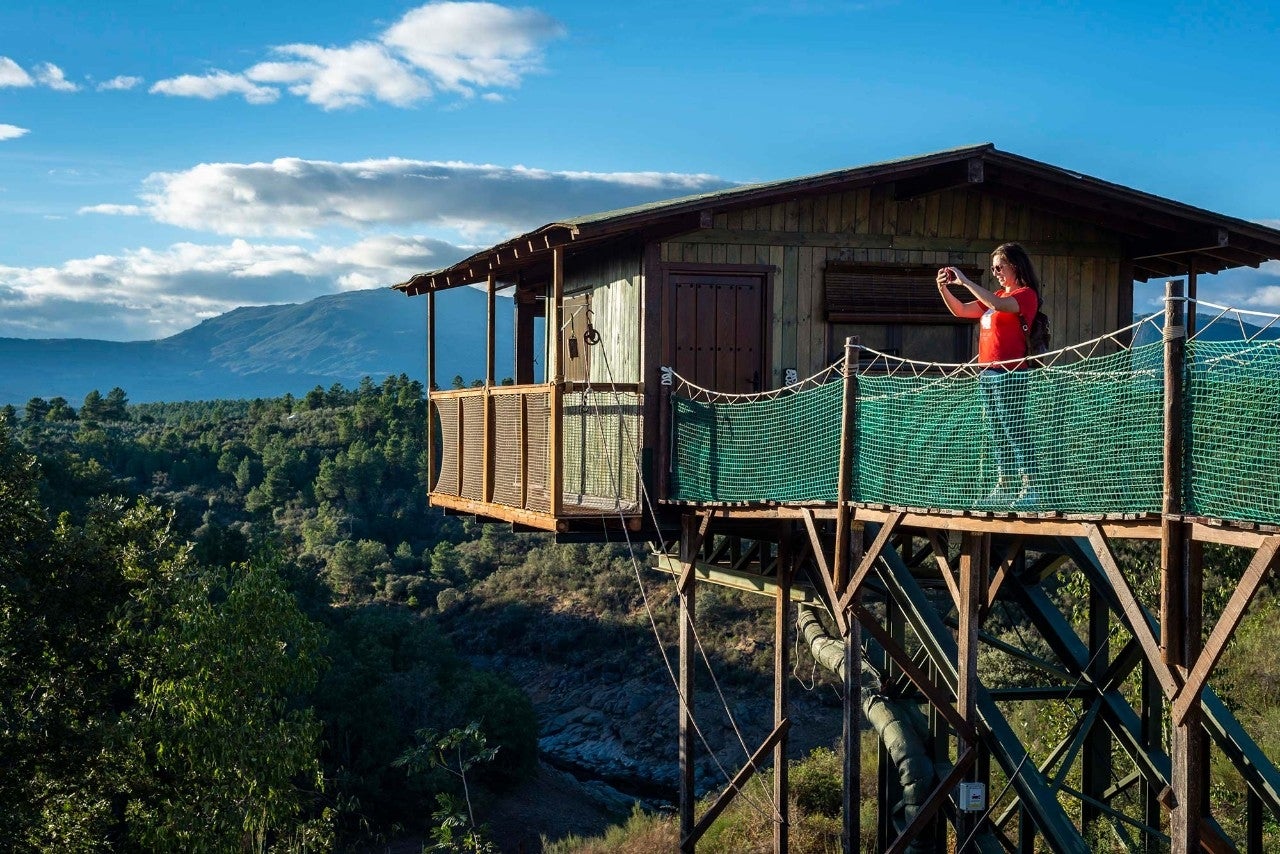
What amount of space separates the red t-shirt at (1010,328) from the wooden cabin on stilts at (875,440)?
233 mm

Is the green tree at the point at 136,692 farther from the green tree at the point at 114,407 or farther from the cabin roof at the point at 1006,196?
the green tree at the point at 114,407

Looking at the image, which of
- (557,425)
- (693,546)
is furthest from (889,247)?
(557,425)

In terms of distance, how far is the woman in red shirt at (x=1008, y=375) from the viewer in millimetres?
Result: 8008

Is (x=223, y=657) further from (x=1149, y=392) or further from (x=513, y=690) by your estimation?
(x=513, y=690)

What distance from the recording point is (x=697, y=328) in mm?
13172

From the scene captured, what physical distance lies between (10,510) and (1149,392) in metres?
15.1

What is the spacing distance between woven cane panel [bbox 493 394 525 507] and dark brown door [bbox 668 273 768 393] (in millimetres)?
1922

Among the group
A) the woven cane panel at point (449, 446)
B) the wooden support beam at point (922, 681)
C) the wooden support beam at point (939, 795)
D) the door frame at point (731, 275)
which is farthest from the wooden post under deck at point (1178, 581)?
the woven cane panel at point (449, 446)

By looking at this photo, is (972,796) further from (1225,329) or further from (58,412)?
(58,412)

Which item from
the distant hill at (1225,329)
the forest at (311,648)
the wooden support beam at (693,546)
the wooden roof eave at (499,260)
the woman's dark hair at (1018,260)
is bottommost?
the forest at (311,648)

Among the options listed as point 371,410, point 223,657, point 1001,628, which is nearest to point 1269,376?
point 223,657

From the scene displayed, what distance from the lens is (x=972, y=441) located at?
8430 millimetres

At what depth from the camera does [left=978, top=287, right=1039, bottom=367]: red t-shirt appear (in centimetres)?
928

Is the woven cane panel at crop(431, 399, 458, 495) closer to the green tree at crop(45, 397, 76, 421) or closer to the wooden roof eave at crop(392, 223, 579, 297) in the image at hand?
the wooden roof eave at crop(392, 223, 579, 297)
